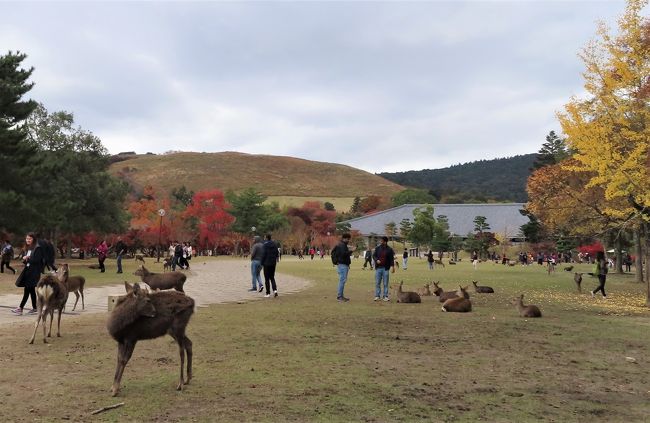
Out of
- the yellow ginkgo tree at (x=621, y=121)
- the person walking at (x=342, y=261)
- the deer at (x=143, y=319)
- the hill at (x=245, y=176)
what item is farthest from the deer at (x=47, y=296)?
the hill at (x=245, y=176)

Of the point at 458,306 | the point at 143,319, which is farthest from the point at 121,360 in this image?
the point at 458,306

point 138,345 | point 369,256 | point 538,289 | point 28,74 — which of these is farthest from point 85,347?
point 369,256

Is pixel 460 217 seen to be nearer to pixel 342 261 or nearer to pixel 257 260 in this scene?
pixel 257 260

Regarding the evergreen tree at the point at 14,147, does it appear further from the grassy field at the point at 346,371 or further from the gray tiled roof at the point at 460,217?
the gray tiled roof at the point at 460,217

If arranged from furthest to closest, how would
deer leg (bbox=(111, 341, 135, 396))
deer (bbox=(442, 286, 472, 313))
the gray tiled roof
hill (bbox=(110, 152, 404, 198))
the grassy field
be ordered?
hill (bbox=(110, 152, 404, 198)) < the gray tiled roof < deer (bbox=(442, 286, 472, 313)) < deer leg (bbox=(111, 341, 135, 396)) < the grassy field

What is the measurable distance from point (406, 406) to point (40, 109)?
40.9 meters

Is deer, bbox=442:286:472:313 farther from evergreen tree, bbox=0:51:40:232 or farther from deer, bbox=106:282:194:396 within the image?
evergreen tree, bbox=0:51:40:232

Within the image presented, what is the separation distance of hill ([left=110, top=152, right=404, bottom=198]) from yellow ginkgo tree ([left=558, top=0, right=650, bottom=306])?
438 ft

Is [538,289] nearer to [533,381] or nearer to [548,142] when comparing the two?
[533,381]

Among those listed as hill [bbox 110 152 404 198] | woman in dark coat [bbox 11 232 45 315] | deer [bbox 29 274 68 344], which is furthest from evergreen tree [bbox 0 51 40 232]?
hill [bbox 110 152 404 198]

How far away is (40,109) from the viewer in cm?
3850

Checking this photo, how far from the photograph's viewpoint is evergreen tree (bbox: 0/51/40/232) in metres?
25.6

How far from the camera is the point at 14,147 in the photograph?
85.9 ft

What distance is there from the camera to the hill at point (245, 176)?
16025cm
